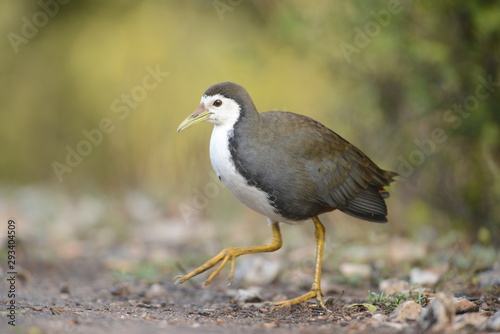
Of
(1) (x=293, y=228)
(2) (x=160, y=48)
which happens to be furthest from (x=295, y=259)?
(2) (x=160, y=48)

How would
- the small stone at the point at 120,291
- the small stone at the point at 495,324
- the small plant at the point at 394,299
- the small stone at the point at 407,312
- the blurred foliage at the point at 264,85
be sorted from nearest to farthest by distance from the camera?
the small stone at the point at 495,324
the small stone at the point at 407,312
the small plant at the point at 394,299
the small stone at the point at 120,291
the blurred foliage at the point at 264,85

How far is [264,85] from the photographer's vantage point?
10609mm

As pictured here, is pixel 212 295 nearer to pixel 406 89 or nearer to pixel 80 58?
pixel 406 89

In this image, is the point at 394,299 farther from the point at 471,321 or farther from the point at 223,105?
the point at 223,105

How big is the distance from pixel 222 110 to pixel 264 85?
6045mm

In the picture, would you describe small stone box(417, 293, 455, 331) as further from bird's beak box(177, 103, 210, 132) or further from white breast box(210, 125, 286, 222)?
bird's beak box(177, 103, 210, 132)

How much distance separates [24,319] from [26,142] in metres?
8.54

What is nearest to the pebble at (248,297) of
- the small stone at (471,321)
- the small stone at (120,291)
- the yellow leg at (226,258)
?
the yellow leg at (226,258)

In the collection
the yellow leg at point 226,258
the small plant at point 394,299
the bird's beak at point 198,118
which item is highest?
the bird's beak at point 198,118

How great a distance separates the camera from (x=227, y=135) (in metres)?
4.54

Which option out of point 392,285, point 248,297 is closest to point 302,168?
point 248,297

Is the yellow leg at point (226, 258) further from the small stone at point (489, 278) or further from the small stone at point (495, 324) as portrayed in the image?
the small stone at point (495, 324)

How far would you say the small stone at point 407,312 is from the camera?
3.77 meters

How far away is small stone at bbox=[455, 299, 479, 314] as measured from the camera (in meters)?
3.95
